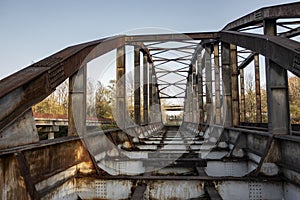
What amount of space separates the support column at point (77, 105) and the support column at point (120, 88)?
15.3 ft

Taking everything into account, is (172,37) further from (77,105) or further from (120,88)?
(77,105)

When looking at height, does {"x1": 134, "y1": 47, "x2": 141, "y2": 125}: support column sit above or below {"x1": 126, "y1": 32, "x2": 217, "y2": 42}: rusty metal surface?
below

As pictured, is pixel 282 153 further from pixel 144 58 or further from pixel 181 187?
pixel 144 58

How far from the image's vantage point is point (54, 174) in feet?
10.4

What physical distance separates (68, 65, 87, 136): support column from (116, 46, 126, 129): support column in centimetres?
466

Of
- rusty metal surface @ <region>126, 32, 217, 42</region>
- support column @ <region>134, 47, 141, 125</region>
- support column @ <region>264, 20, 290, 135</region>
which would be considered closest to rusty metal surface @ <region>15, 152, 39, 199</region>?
support column @ <region>264, 20, 290, 135</region>

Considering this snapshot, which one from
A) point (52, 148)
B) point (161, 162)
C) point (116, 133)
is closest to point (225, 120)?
point (116, 133)

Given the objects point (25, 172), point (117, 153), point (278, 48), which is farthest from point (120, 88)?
point (25, 172)

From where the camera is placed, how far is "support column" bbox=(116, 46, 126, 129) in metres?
9.36

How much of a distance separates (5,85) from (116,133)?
4.57 m

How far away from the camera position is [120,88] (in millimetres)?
9617

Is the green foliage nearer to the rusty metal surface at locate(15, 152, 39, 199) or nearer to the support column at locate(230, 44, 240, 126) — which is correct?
the support column at locate(230, 44, 240, 126)

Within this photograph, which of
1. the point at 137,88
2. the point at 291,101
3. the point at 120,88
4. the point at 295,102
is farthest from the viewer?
the point at 295,102

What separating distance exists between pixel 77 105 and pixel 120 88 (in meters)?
5.16
